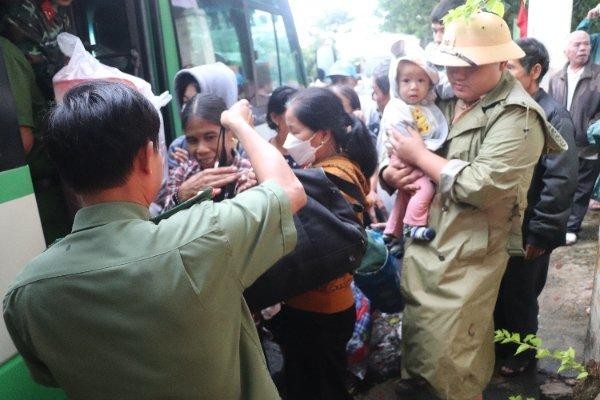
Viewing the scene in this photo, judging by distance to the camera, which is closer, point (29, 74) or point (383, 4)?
point (29, 74)

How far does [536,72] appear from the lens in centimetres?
271

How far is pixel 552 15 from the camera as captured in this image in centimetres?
622

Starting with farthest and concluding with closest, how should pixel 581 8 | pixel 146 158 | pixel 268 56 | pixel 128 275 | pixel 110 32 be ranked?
1. pixel 581 8
2. pixel 268 56
3. pixel 110 32
4. pixel 146 158
5. pixel 128 275

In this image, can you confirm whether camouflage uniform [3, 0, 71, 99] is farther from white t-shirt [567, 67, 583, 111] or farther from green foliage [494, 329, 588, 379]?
white t-shirt [567, 67, 583, 111]

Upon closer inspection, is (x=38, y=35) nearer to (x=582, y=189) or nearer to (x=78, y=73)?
(x=78, y=73)

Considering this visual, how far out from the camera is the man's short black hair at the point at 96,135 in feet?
3.39

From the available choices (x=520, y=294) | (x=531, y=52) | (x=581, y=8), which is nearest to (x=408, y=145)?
(x=531, y=52)

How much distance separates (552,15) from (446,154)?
201 inches

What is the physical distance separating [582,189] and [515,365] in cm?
301

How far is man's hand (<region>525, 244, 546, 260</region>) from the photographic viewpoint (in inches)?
104

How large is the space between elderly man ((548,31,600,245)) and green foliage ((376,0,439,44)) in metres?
10.6

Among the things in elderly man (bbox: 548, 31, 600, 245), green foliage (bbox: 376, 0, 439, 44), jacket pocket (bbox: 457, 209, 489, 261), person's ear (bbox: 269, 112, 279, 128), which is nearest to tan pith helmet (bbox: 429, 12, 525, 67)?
jacket pocket (bbox: 457, 209, 489, 261)

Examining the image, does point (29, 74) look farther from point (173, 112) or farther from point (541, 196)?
point (541, 196)

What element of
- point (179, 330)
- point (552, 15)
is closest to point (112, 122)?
point (179, 330)
